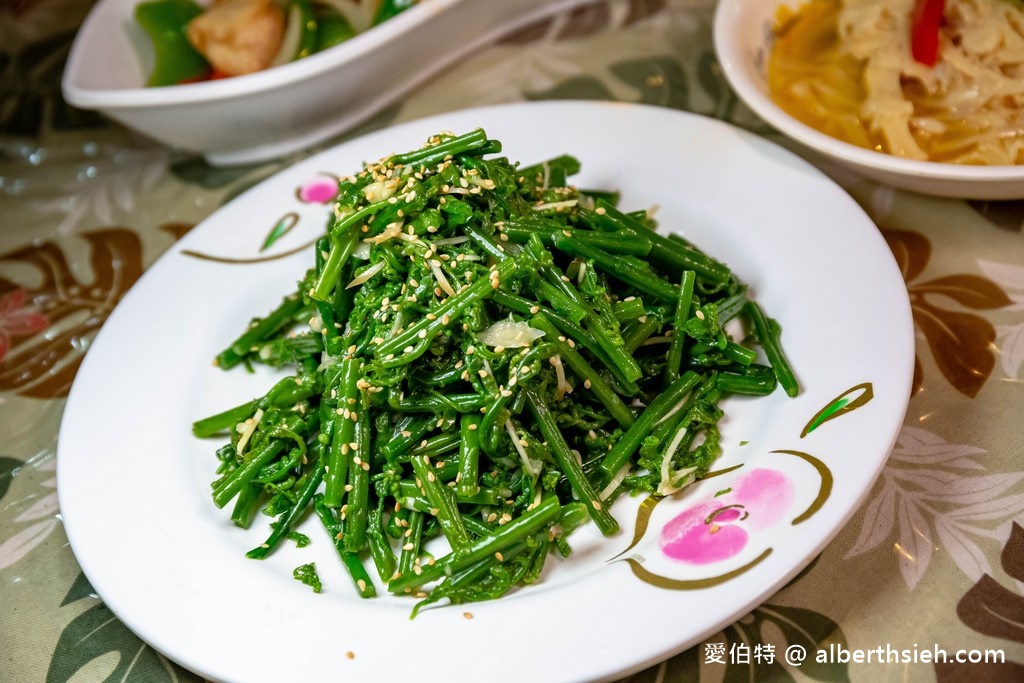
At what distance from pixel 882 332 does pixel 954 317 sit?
0.56m

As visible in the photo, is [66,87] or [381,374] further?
[66,87]

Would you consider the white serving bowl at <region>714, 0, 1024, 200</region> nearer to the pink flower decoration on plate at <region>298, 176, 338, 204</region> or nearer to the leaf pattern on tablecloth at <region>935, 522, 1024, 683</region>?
the leaf pattern on tablecloth at <region>935, 522, 1024, 683</region>

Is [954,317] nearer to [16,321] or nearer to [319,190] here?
[319,190]

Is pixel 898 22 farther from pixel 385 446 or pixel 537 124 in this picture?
pixel 385 446

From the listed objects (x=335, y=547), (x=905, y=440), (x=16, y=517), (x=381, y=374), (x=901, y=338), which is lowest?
(x=16, y=517)

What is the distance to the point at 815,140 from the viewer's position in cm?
255

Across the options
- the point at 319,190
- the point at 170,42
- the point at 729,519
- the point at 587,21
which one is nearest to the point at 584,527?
the point at 729,519

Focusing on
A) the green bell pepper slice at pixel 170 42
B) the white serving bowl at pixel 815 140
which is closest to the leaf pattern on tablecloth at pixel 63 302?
the green bell pepper slice at pixel 170 42

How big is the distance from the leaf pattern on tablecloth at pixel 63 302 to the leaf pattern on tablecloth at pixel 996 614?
2.78 metres

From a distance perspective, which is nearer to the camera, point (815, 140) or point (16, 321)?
point (815, 140)

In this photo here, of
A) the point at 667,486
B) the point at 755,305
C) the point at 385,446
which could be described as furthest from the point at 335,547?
the point at 755,305

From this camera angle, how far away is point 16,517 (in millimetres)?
2586

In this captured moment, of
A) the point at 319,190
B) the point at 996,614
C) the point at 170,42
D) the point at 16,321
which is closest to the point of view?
the point at 996,614

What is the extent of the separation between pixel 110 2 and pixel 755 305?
3228mm
